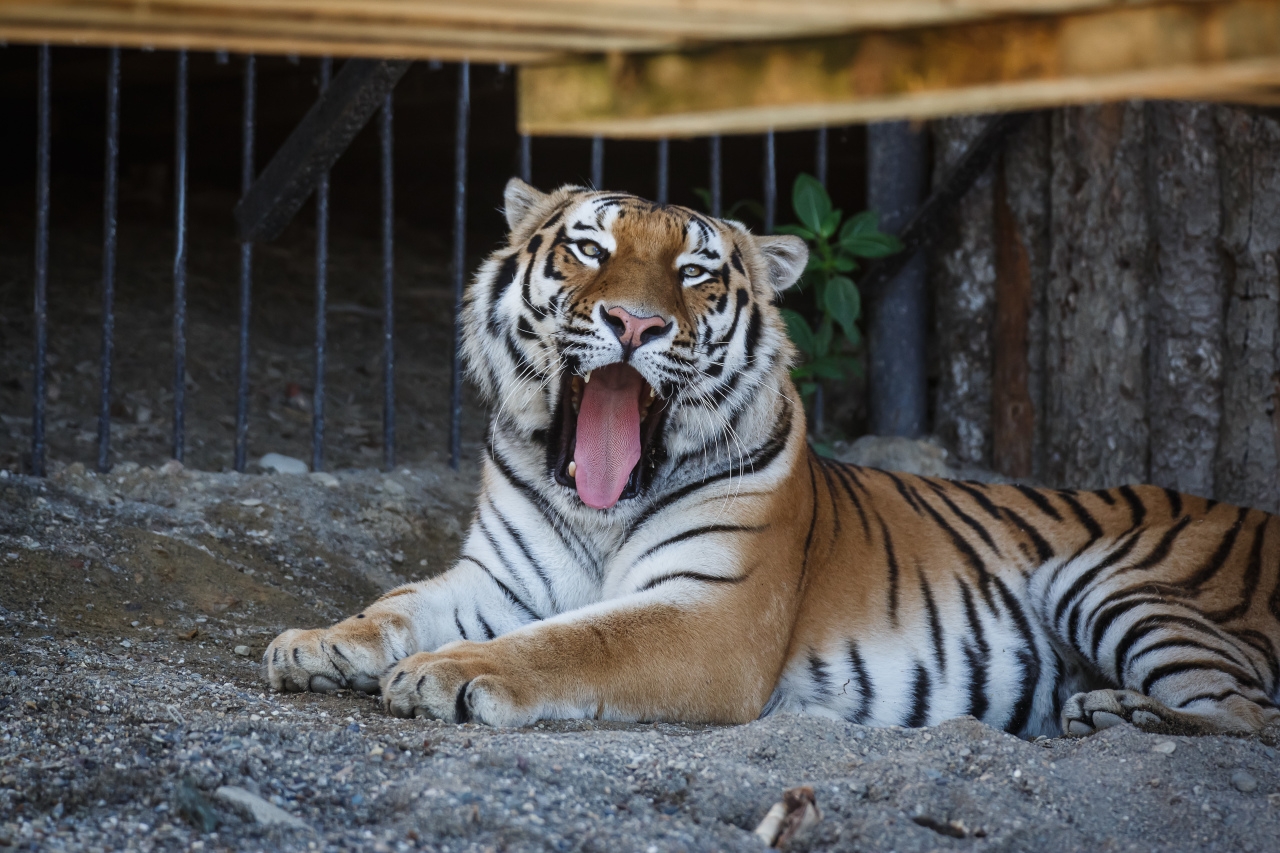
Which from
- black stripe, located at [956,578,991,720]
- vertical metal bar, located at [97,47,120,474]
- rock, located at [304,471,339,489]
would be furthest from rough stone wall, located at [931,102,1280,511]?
vertical metal bar, located at [97,47,120,474]

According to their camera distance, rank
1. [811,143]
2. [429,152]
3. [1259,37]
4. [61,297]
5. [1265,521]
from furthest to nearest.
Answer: [429,152] → [811,143] → [61,297] → [1265,521] → [1259,37]

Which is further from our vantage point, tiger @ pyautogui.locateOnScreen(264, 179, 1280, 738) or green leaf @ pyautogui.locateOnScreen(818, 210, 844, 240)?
green leaf @ pyautogui.locateOnScreen(818, 210, 844, 240)

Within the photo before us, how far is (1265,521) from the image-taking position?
345 cm

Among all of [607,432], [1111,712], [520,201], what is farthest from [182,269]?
[1111,712]

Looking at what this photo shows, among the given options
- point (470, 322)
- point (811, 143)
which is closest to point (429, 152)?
point (811, 143)

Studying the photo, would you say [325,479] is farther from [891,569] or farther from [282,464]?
[891,569]

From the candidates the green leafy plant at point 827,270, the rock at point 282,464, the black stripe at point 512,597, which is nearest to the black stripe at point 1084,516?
the green leafy plant at point 827,270

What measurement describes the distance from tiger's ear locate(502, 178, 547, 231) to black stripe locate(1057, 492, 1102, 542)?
5.94 ft

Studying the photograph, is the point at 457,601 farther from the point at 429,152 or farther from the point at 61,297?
the point at 429,152

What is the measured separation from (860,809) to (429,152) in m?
7.07

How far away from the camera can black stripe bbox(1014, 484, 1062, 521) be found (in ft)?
11.9

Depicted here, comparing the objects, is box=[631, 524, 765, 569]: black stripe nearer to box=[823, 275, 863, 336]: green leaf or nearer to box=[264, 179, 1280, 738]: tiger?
box=[264, 179, 1280, 738]: tiger

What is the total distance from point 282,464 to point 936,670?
2.76 metres

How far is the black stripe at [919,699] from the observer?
3.27 metres
